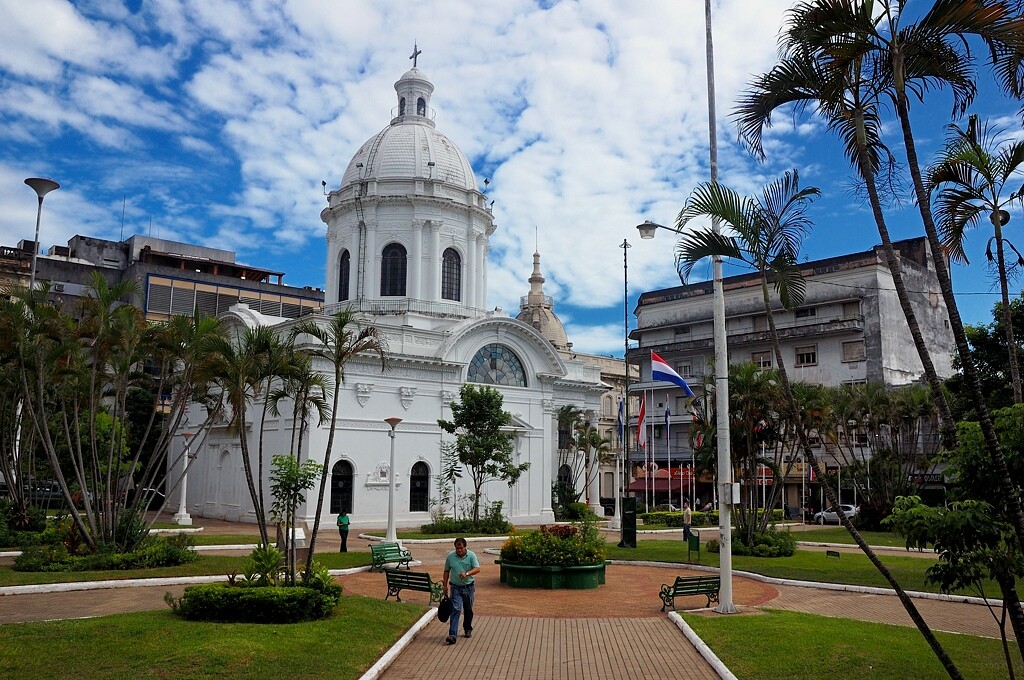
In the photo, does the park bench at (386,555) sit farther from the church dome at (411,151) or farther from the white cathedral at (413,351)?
the church dome at (411,151)

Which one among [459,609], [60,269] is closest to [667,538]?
[459,609]

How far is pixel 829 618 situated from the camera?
47.9ft

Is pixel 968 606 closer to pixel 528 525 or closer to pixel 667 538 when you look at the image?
pixel 667 538

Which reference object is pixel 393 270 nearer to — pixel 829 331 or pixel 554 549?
pixel 829 331

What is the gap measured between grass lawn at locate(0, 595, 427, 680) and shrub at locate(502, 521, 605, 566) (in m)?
5.76

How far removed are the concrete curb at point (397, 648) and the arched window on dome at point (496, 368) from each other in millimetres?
29370

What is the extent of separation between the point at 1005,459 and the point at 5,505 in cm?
3032

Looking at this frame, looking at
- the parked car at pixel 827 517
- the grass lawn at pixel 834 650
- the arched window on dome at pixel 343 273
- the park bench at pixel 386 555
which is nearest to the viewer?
the grass lawn at pixel 834 650

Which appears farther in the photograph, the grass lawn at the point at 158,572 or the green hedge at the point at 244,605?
the grass lawn at the point at 158,572

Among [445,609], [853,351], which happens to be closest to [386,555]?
[445,609]

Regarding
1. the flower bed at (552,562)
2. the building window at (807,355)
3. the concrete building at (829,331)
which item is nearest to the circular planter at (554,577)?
the flower bed at (552,562)

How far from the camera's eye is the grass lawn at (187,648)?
388 inches

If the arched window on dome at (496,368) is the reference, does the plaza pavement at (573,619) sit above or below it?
below

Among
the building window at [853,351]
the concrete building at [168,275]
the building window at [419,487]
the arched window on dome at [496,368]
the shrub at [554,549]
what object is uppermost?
the concrete building at [168,275]
